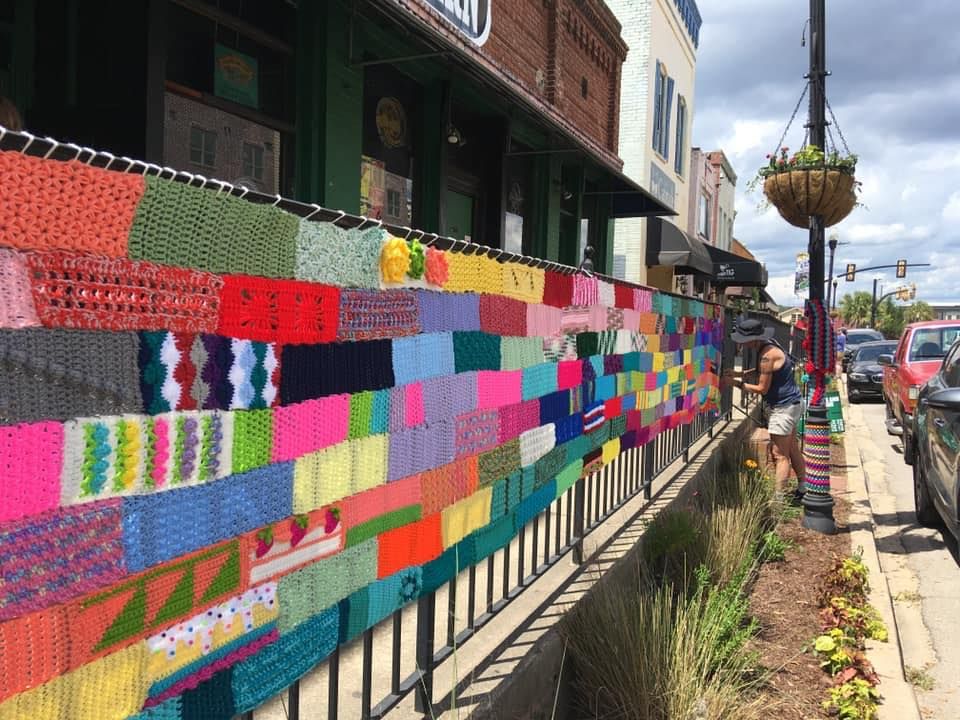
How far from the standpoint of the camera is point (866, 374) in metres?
19.8

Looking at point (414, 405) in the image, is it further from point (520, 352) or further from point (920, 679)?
point (920, 679)

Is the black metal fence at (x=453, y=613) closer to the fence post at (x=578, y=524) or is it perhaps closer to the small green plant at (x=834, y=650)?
the fence post at (x=578, y=524)

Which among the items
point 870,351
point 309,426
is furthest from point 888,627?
point 870,351

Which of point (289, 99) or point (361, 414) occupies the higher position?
point (289, 99)

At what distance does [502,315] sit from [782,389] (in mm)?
5610

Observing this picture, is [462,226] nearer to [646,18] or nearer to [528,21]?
[528,21]

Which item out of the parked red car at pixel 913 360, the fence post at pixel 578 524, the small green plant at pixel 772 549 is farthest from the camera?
the parked red car at pixel 913 360

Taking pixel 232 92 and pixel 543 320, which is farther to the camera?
pixel 232 92

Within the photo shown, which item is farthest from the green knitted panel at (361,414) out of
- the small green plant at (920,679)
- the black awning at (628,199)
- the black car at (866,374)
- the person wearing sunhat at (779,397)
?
the black car at (866,374)

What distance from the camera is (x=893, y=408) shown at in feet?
44.6

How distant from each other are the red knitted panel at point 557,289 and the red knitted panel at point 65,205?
2.49 meters

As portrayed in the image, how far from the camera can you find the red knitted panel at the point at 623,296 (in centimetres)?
514

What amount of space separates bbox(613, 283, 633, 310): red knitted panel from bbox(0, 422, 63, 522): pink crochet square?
13.1 feet

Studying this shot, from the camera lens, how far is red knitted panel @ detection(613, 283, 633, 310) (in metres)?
5.14
